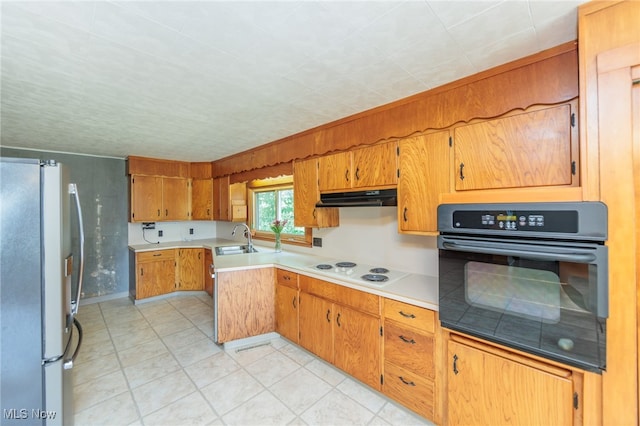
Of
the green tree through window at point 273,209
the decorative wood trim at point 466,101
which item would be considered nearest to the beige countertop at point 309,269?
the green tree through window at point 273,209

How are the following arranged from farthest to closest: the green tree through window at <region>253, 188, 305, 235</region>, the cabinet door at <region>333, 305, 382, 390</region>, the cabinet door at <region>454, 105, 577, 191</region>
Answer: the green tree through window at <region>253, 188, 305, 235</region> → the cabinet door at <region>333, 305, 382, 390</region> → the cabinet door at <region>454, 105, 577, 191</region>

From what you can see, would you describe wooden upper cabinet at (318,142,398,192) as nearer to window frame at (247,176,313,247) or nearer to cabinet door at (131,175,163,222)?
window frame at (247,176,313,247)

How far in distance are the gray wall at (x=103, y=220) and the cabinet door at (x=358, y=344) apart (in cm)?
400

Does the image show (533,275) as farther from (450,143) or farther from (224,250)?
(224,250)

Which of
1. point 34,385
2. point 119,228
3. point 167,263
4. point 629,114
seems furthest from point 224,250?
point 629,114

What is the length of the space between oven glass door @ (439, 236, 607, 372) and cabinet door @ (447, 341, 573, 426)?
0.45 ft

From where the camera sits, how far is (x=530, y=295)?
4.29 ft

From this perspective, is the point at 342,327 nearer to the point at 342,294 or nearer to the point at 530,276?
the point at 342,294

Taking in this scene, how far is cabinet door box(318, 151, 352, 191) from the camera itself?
250 centimetres

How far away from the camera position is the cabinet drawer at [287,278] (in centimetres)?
272

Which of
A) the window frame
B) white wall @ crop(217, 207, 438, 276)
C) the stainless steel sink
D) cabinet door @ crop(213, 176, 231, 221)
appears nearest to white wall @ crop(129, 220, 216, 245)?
cabinet door @ crop(213, 176, 231, 221)

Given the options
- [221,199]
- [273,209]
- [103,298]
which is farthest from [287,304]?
[103,298]

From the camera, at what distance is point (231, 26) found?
1271mm

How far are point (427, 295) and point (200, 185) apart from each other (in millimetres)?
4194
